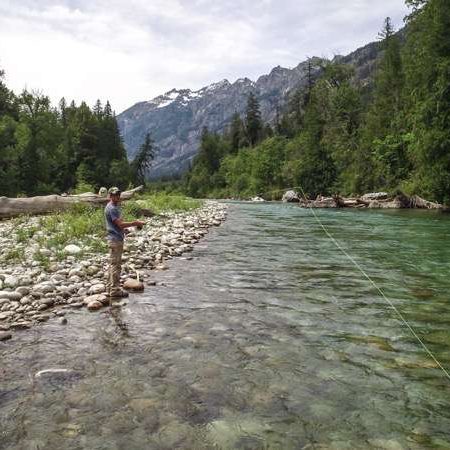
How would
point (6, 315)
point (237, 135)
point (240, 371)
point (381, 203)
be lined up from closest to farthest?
point (240, 371) < point (6, 315) < point (381, 203) < point (237, 135)

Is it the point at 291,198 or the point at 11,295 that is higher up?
the point at 11,295

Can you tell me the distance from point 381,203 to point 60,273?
105 feet

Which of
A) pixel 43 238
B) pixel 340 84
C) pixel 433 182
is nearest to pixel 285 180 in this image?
pixel 340 84

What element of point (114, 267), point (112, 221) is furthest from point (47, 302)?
point (112, 221)

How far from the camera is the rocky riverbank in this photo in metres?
7.47

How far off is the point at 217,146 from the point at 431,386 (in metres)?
119

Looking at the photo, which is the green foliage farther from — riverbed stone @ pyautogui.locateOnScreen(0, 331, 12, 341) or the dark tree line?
riverbed stone @ pyautogui.locateOnScreen(0, 331, 12, 341)

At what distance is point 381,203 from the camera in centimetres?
3678

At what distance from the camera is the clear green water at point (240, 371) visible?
4.05 m

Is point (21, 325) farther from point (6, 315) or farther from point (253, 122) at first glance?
point (253, 122)

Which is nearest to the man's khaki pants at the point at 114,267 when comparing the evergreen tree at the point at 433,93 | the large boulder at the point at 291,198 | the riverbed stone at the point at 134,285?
the riverbed stone at the point at 134,285

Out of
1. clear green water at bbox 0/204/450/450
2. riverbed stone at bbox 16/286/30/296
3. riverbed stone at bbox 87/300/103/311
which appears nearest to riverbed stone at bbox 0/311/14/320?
clear green water at bbox 0/204/450/450

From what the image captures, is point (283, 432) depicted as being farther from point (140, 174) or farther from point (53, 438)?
point (140, 174)

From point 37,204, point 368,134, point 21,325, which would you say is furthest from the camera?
point 368,134
